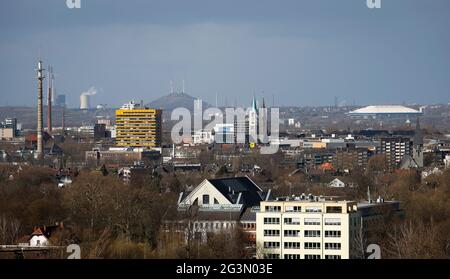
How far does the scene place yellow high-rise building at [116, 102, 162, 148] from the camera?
2283 inches

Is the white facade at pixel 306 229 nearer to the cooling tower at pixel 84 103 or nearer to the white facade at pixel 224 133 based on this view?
the white facade at pixel 224 133

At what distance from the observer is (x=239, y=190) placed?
2016cm

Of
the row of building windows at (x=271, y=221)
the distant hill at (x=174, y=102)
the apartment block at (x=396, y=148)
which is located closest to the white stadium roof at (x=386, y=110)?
the distant hill at (x=174, y=102)

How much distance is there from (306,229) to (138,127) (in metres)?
46.7

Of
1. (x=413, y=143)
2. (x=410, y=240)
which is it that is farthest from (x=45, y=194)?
(x=413, y=143)

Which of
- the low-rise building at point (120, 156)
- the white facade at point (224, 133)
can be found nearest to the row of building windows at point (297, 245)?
the low-rise building at point (120, 156)

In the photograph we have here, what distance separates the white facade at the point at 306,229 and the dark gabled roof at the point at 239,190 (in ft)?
15.0

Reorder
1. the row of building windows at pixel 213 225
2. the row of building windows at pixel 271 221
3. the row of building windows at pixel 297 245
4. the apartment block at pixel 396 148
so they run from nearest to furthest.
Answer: the row of building windows at pixel 297 245
the row of building windows at pixel 271 221
the row of building windows at pixel 213 225
the apartment block at pixel 396 148

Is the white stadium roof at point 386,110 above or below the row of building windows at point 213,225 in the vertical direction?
above

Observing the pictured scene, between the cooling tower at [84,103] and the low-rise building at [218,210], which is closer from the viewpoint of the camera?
the low-rise building at [218,210]

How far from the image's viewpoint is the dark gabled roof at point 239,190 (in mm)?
19420

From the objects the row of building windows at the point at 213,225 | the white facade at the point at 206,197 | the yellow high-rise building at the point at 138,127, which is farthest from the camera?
the yellow high-rise building at the point at 138,127

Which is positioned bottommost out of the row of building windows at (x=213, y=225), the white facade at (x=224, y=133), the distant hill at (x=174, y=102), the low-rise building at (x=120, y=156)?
the row of building windows at (x=213, y=225)
